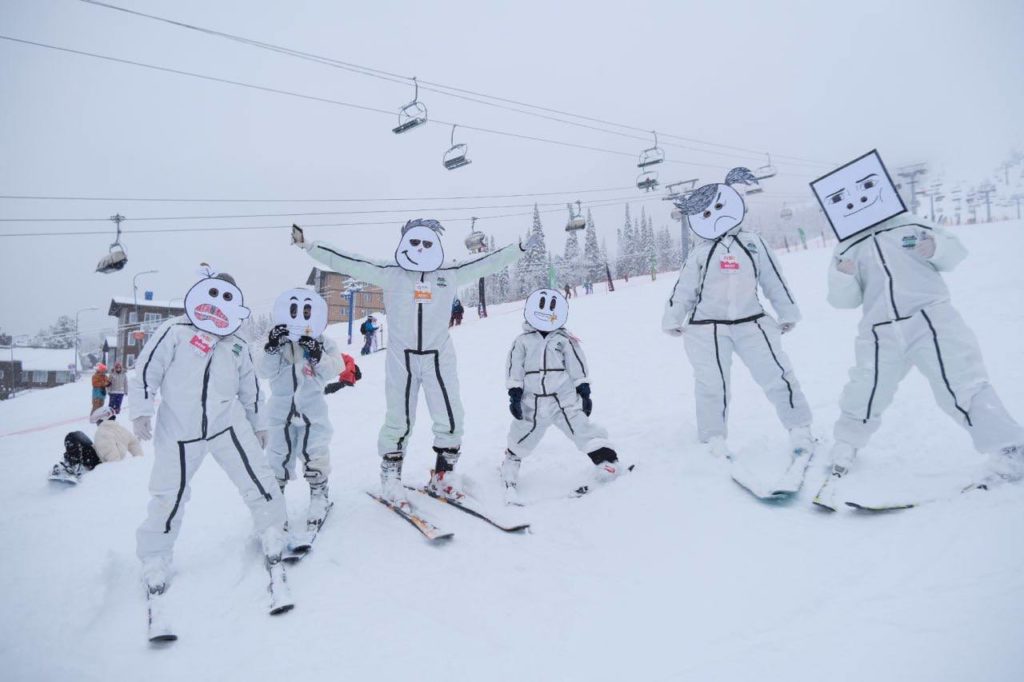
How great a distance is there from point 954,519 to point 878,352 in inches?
55.3

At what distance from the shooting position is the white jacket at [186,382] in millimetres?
3127

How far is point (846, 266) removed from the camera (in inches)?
142

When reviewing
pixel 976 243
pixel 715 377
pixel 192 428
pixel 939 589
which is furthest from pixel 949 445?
pixel 976 243

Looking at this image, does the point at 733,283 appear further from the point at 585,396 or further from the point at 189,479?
the point at 189,479

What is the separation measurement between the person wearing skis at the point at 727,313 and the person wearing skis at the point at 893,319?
0.47m

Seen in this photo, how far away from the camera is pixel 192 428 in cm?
311

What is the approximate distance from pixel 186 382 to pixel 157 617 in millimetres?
1340

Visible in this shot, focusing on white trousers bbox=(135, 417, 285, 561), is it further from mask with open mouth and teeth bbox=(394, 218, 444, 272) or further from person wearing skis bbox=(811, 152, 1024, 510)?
person wearing skis bbox=(811, 152, 1024, 510)

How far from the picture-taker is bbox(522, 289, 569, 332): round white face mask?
452cm

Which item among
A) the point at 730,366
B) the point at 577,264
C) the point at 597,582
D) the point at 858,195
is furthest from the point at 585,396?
the point at 577,264

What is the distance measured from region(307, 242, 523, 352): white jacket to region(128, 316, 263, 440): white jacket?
1.15m

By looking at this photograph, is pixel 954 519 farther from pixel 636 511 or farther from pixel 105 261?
pixel 105 261

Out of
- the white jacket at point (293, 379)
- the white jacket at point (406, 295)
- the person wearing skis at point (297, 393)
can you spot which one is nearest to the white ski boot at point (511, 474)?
the white jacket at point (406, 295)

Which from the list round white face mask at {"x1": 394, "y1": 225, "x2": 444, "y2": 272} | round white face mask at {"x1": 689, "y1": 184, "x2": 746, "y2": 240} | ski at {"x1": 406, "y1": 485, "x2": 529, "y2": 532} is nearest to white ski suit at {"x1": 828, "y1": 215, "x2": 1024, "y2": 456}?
round white face mask at {"x1": 689, "y1": 184, "x2": 746, "y2": 240}
